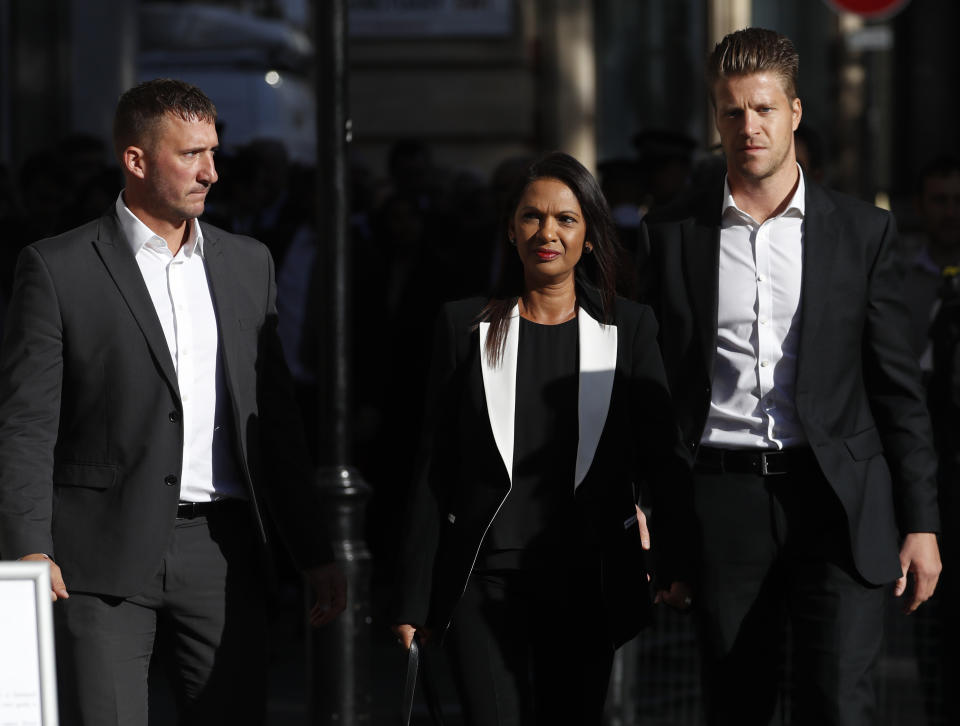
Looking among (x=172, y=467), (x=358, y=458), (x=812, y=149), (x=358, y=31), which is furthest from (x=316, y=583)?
(x=358, y=31)

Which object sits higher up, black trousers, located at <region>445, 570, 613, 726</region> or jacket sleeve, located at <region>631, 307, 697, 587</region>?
jacket sleeve, located at <region>631, 307, 697, 587</region>

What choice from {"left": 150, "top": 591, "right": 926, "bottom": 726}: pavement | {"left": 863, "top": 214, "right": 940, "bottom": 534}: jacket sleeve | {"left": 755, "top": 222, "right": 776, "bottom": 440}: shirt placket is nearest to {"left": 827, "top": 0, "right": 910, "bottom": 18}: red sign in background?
{"left": 150, "top": 591, "right": 926, "bottom": 726}: pavement

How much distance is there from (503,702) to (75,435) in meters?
1.25

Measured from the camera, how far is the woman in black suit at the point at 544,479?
4621 millimetres

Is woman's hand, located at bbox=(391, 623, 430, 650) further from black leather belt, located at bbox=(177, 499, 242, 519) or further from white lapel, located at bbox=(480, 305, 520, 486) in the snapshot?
black leather belt, located at bbox=(177, 499, 242, 519)

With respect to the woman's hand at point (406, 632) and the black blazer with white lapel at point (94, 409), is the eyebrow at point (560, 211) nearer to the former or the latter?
the black blazer with white lapel at point (94, 409)

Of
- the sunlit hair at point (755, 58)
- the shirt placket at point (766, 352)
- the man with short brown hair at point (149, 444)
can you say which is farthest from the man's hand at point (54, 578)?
the sunlit hair at point (755, 58)

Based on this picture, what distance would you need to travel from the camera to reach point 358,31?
A: 15.6m

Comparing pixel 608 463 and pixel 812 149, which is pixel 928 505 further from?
pixel 812 149

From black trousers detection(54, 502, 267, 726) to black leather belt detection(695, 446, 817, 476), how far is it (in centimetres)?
126

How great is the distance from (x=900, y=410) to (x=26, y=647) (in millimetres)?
2358

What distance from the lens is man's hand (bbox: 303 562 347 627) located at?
4.96 metres

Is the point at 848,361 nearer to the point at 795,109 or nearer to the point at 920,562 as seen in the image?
the point at 920,562

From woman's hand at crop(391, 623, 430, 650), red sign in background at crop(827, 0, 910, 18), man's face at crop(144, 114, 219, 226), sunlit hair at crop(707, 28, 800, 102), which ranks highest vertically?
red sign in background at crop(827, 0, 910, 18)
